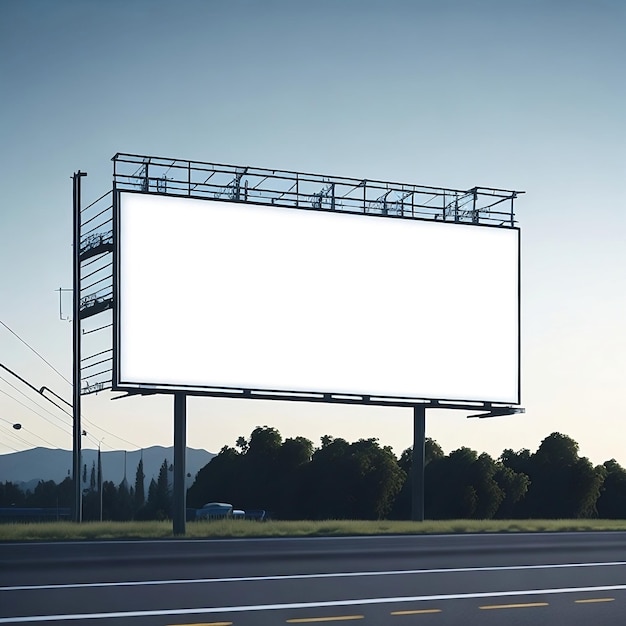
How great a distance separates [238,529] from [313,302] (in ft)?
29.8

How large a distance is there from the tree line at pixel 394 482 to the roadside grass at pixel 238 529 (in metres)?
34.7

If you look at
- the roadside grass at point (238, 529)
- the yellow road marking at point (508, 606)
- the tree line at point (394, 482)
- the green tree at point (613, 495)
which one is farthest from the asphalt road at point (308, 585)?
the green tree at point (613, 495)

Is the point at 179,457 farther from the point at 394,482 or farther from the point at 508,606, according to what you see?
the point at 394,482

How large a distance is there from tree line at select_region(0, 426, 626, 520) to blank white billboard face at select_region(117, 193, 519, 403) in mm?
33551

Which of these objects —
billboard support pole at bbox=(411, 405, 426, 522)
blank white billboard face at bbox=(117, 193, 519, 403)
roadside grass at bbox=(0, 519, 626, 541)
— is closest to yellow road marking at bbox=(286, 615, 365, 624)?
roadside grass at bbox=(0, 519, 626, 541)

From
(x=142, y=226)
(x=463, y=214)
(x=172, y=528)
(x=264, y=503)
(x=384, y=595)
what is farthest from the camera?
(x=264, y=503)

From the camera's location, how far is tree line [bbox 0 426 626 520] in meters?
78.5

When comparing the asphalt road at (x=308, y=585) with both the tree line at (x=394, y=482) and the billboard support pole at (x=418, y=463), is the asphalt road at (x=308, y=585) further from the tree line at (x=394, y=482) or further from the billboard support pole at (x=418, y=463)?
the tree line at (x=394, y=482)

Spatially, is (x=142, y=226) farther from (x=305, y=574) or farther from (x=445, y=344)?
(x=305, y=574)

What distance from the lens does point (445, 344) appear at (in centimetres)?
4328

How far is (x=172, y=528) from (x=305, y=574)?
1794cm

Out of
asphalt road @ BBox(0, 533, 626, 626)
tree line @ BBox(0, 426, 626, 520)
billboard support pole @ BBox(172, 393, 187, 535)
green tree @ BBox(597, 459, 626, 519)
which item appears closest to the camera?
asphalt road @ BBox(0, 533, 626, 626)

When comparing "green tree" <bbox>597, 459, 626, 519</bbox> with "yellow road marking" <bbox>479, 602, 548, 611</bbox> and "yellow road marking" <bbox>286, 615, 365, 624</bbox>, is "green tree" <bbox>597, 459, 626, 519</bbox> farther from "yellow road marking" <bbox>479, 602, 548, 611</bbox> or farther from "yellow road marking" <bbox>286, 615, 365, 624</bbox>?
"yellow road marking" <bbox>286, 615, 365, 624</bbox>

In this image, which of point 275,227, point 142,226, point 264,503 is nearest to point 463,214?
point 275,227
